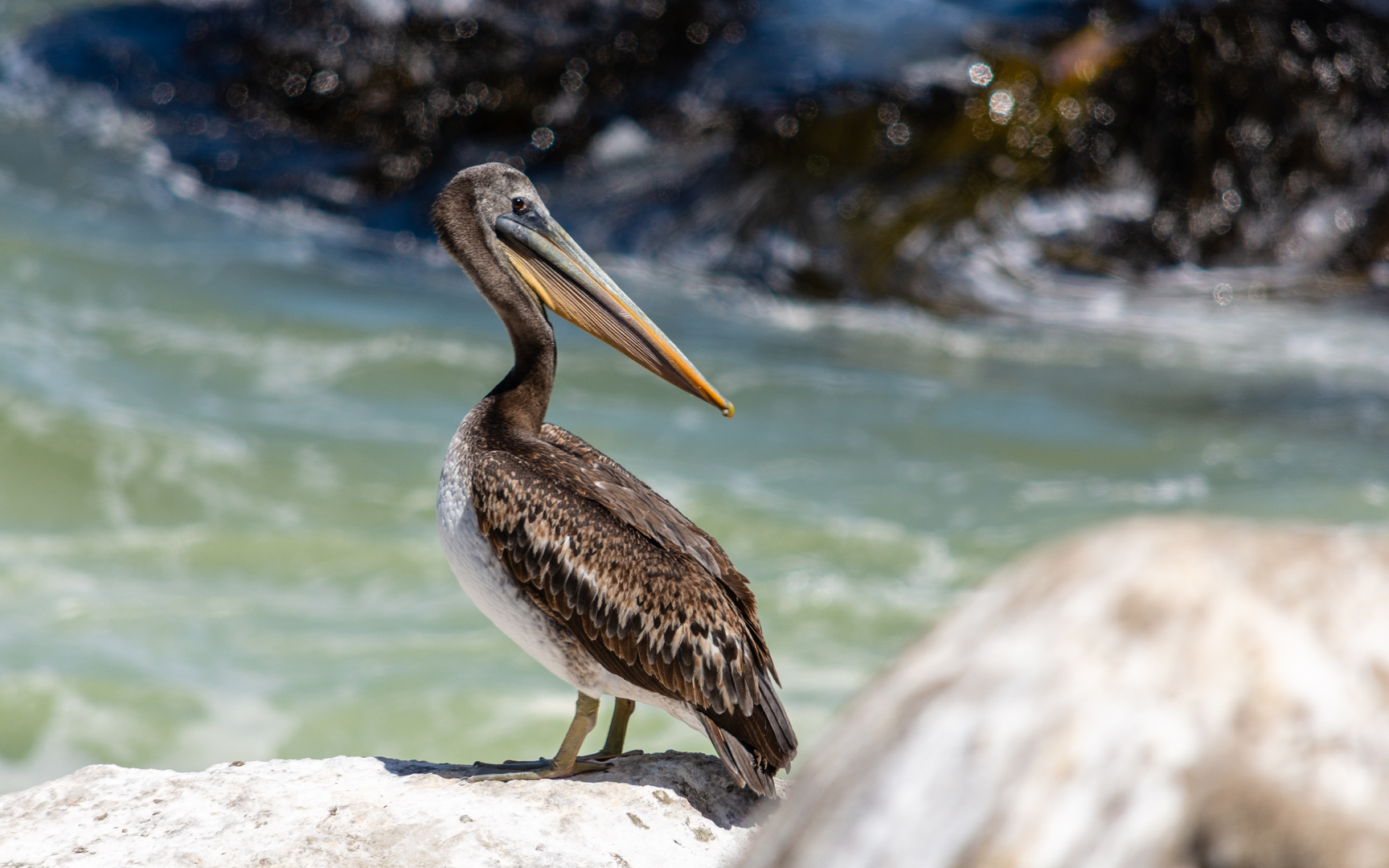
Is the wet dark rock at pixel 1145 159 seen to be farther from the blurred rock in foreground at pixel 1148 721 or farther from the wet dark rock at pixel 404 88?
the blurred rock in foreground at pixel 1148 721

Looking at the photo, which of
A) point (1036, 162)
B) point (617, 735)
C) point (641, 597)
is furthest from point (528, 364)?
point (1036, 162)

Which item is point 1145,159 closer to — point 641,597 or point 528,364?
point 528,364

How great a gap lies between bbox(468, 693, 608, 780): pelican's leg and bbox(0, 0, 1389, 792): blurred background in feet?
7.45

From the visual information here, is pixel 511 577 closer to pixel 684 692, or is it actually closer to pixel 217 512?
pixel 684 692

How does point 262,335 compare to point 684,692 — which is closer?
point 684,692

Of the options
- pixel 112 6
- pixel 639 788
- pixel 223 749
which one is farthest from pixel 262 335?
pixel 112 6

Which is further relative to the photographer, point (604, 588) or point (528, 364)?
point (528, 364)

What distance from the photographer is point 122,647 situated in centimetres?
685

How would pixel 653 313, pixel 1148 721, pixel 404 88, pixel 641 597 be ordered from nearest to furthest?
1. pixel 1148 721
2. pixel 641 597
3. pixel 653 313
4. pixel 404 88

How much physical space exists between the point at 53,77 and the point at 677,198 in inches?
404

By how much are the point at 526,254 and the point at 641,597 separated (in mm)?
1312

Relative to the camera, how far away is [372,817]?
10.2ft

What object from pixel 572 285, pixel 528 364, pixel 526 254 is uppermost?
pixel 526 254

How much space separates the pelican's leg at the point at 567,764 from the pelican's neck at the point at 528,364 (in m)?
0.92
